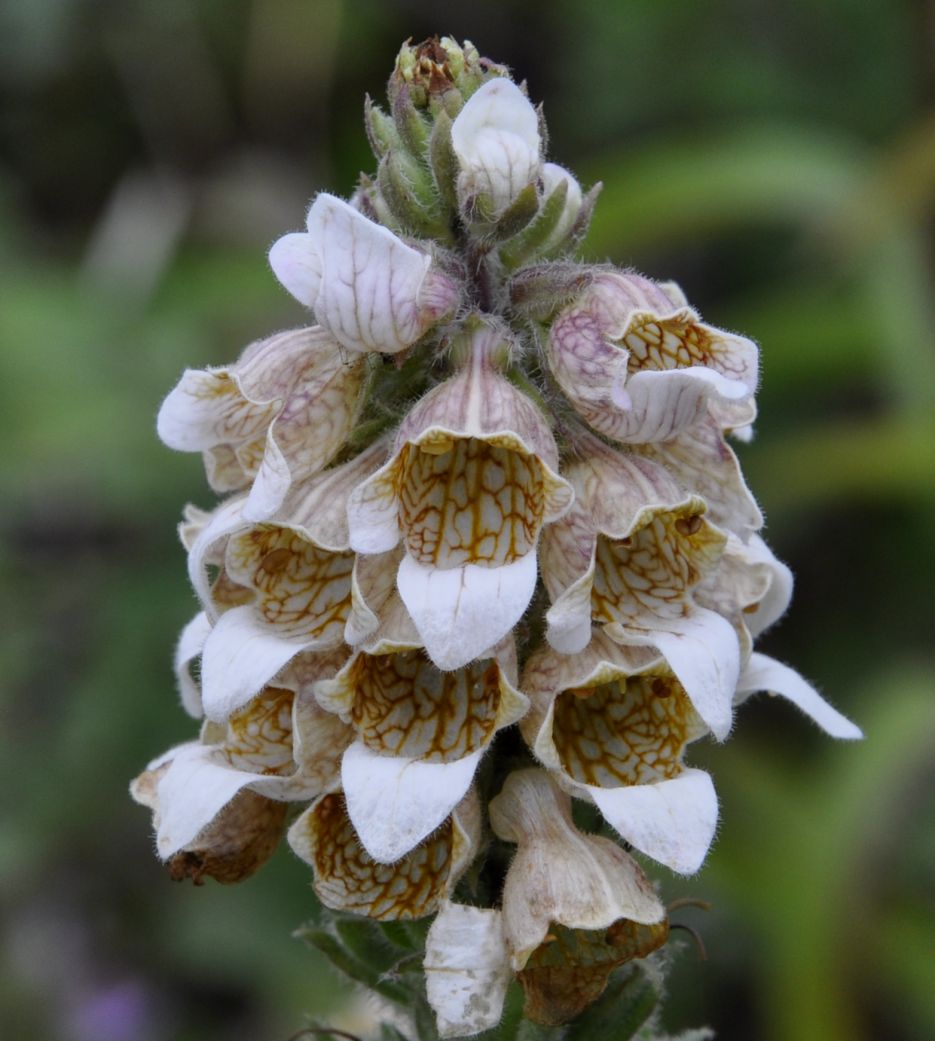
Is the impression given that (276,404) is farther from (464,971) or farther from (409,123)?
(464,971)

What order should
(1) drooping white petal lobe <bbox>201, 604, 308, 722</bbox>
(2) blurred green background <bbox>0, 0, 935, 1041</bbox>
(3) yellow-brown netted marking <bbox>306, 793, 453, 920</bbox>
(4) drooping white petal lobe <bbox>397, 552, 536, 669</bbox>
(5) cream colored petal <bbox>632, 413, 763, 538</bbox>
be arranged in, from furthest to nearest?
(2) blurred green background <bbox>0, 0, 935, 1041</bbox>, (5) cream colored petal <bbox>632, 413, 763, 538</bbox>, (3) yellow-brown netted marking <bbox>306, 793, 453, 920</bbox>, (1) drooping white petal lobe <bbox>201, 604, 308, 722</bbox>, (4) drooping white petal lobe <bbox>397, 552, 536, 669</bbox>

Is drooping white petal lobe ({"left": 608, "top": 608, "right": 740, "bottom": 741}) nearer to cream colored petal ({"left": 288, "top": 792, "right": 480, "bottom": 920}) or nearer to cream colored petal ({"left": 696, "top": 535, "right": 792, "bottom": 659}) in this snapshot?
cream colored petal ({"left": 696, "top": 535, "right": 792, "bottom": 659})

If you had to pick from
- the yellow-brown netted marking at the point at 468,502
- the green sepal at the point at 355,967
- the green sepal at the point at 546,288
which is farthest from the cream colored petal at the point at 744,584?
the green sepal at the point at 355,967

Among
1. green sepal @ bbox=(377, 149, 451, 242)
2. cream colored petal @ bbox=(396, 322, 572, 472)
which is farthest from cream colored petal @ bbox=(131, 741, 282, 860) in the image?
green sepal @ bbox=(377, 149, 451, 242)

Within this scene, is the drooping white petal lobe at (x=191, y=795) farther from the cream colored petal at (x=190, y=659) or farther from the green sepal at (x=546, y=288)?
the green sepal at (x=546, y=288)

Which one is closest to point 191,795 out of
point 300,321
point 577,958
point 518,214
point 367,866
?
point 367,866

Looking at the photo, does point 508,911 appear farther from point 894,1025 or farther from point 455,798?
point 894,1025
